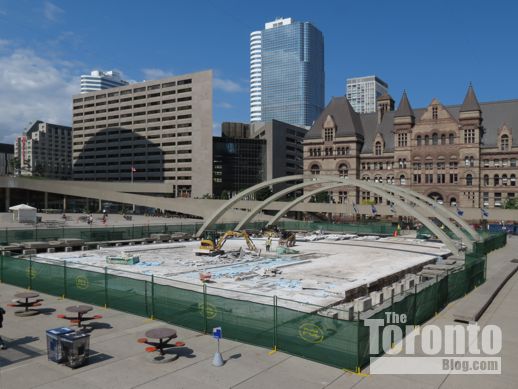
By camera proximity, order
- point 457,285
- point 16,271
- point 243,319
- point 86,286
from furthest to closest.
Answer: point 16,271, point 457,285, point 86,286, point 243,319

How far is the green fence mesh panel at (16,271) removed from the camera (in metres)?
24.3

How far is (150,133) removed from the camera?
154 metres

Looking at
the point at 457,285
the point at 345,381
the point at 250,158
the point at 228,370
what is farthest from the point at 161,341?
the point at 250,158

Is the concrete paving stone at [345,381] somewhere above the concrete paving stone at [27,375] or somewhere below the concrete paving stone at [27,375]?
below

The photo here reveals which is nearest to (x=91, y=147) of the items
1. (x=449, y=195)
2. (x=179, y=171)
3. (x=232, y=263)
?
(x=179, y=171)

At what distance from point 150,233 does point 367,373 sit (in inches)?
1703

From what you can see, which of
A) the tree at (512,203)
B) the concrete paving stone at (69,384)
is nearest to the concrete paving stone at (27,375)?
the concrete paving stone at (69,384)

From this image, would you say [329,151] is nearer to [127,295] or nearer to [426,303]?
[426,303]

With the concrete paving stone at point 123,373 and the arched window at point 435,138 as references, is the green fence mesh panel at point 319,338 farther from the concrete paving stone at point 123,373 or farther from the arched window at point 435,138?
the arched window at point 435,138

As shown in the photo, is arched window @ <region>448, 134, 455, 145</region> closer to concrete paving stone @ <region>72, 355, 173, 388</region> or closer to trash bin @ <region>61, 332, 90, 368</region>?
concrete paving stone @ <region>72, 355, 173, 388</region>

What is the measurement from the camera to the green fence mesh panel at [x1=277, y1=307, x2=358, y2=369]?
13.5 meters

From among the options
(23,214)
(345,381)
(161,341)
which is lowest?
(345,381)

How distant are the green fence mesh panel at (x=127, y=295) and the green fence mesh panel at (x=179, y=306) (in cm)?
64

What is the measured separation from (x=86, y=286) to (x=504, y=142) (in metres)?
85.5
